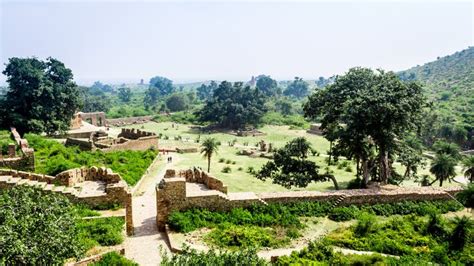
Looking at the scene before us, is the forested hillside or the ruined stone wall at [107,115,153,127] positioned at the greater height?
the forested hillside

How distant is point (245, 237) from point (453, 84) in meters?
119

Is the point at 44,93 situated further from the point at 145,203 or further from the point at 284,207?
the point at 284,207

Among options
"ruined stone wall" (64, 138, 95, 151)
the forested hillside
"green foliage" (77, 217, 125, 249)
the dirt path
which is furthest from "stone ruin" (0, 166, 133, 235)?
the forested hillside

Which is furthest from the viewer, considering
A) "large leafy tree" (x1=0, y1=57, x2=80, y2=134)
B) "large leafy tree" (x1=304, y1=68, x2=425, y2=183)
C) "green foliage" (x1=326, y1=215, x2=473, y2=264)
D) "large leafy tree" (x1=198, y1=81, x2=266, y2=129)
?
"large leafy tree" (x1=198, y1=81, x2=266, y2=129)

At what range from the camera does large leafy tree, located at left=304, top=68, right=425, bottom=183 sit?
2430 centimetres

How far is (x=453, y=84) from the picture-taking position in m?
118

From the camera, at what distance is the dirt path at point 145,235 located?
16.7 metres

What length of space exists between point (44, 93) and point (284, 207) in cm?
3208

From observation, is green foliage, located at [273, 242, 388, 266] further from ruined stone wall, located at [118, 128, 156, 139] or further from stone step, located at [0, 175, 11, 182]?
ruined stone wall, located at [118, 128, 156, 139]

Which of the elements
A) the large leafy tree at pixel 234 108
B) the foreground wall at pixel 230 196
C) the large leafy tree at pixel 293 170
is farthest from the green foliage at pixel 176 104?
the foreground wall at pixel 230 196

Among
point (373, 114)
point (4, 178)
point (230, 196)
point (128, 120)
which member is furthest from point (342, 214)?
point (128, 120)

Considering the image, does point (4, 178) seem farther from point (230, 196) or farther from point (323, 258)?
point (323, 258)

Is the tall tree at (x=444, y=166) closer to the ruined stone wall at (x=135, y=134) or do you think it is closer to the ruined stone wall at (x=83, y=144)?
the ruined stone wall at (x=135, y=134)

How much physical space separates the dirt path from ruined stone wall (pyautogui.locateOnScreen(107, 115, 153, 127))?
63262 millimetres
